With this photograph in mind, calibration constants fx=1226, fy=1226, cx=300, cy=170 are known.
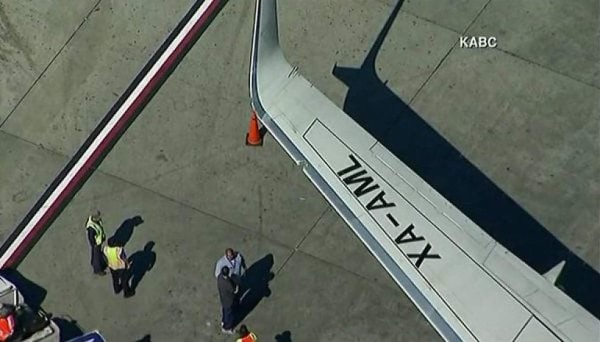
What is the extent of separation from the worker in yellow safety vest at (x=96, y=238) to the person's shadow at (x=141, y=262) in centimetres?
50

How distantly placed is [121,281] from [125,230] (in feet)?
3.98

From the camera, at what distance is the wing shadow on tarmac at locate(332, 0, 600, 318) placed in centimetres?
1997

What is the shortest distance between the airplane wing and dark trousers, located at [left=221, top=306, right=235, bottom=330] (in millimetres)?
2495

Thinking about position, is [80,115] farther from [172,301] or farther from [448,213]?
[448,213]

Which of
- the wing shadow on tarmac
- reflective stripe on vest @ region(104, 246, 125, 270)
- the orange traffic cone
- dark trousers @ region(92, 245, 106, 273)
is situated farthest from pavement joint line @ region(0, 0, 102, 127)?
the wing shadow on tarmac

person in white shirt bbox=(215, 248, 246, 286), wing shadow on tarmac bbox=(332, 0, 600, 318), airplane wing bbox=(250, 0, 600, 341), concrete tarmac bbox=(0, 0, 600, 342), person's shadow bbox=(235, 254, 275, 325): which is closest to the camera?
airplane wing bbox=(250, 0, 600, 341)

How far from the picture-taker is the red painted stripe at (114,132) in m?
20.3

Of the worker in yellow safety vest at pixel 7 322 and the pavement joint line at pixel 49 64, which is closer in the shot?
the worker in yellow safety vest at pixel 7 322

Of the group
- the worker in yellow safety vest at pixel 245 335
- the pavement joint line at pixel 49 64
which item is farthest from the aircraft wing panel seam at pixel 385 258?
the pavement joint line at pixel 49 64

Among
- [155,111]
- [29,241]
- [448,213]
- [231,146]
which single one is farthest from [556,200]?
[29,241]

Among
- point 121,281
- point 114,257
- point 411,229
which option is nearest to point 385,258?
point 411,229

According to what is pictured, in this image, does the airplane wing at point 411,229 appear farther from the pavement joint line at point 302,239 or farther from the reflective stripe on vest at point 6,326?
the reflective stripe on vest at point 6,326

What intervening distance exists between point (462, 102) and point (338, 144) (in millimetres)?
4545

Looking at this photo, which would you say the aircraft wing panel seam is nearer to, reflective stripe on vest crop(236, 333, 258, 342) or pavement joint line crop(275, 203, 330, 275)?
reflective stripe on vest crop(236, 333, 258, 342)
